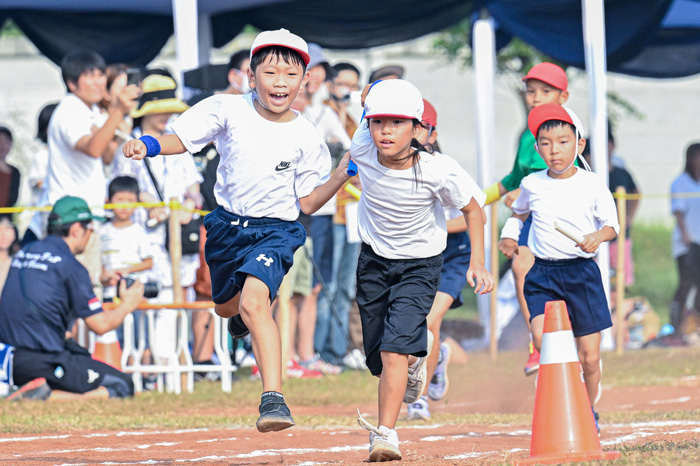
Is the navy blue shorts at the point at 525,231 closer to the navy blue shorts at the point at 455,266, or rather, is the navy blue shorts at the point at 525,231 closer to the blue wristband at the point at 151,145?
the navy blue shorts at the point at 455,266

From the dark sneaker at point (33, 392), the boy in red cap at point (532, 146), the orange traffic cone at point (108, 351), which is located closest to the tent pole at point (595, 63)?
the boy in red cap at point (532, 146)

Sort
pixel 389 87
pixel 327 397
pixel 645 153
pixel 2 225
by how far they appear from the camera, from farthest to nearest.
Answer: pixel 645 153
pixel 2 225
pixel 327 397
pixel 389 87

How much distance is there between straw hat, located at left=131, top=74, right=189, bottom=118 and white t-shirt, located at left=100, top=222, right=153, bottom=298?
101 cm

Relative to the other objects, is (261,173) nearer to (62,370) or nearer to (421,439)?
(421,439)

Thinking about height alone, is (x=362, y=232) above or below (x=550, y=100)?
below

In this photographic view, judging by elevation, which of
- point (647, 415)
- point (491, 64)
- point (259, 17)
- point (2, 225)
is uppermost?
point (259, 17)

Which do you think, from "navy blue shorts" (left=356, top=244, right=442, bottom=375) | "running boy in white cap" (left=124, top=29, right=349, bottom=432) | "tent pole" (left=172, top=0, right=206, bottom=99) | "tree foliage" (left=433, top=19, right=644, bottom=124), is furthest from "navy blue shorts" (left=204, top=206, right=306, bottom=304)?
"tree foliage" (left=433, top=19, right=644, bottom=124)

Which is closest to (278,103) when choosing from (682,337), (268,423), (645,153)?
(268,423)

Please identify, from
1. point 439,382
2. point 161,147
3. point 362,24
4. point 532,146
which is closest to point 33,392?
point 439,382

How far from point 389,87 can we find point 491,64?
318 inches

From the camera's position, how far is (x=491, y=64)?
13000mm

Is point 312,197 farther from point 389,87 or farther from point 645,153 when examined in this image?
point 645,153

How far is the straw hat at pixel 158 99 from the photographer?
9367 millimetres

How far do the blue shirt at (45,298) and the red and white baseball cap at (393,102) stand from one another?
3.94 metres
